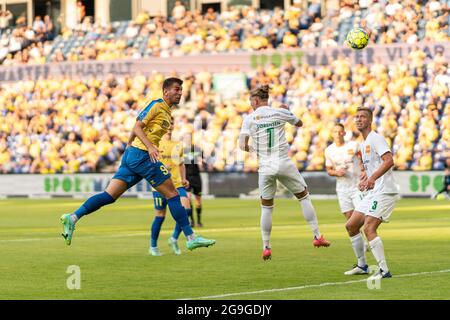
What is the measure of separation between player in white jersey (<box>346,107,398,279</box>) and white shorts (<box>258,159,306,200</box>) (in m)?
2.43

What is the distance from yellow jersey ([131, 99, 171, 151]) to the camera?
619 inches

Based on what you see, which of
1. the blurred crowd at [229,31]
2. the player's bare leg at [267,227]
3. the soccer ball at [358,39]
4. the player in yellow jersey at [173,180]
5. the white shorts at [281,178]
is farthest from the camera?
the blurred crowd at [229,31]

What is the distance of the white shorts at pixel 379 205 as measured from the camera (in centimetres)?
1327

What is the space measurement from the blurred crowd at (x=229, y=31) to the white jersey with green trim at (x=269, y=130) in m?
23.6

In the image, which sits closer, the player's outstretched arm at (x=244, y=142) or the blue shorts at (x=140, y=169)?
the blue shorts at (x=140, y=169)

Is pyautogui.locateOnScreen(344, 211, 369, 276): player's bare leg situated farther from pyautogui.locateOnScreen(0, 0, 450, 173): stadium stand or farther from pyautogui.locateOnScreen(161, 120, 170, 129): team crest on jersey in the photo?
pyautogui.locateOnScreen(0, 0, 450, 173): stadium stand

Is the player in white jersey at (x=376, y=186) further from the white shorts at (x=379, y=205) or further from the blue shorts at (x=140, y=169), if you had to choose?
the blue shorts at (x=140, y=169)

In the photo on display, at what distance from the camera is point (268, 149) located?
16.0 metres

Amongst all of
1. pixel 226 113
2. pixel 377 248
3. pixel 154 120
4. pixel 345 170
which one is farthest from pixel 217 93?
pixel 377 248

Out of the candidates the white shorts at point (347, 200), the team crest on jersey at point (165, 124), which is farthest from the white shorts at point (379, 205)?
the white shorts at point (347, 200)

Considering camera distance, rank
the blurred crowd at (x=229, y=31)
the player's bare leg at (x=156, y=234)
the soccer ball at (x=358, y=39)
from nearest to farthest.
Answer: the player's bare leg at (x=156, y=234) < the soccer ball at (x=358, y=39) < the blurred crowd at (x=229, y=31)

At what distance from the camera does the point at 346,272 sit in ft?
46.1

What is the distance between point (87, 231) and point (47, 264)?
7869mm

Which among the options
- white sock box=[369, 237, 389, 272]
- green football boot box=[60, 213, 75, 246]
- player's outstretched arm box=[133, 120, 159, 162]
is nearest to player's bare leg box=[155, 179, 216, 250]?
player's outstretched arm box=[133, 120, 159, 162]
